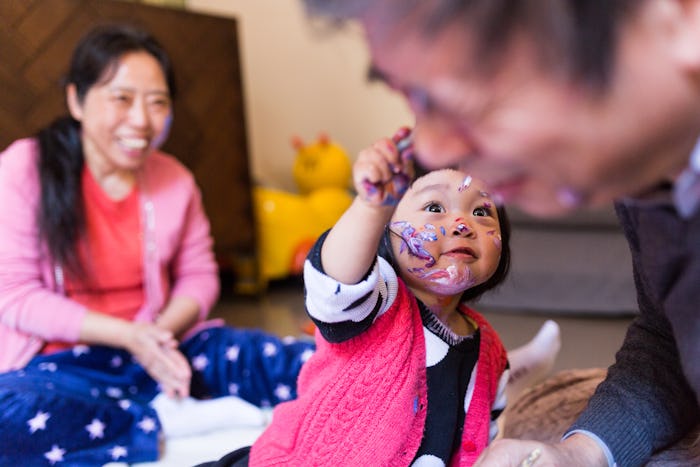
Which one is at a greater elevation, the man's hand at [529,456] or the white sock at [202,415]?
the man's hand at [529,456]

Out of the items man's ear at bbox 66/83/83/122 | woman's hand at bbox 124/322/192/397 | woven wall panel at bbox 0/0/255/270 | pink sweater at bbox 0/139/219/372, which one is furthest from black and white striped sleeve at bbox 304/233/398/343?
woven wall panel at bbox 0/0/255/270

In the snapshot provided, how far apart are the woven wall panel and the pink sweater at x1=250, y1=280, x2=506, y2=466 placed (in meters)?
0.92

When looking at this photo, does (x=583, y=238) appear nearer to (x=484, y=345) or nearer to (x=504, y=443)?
(x=484, y=345)

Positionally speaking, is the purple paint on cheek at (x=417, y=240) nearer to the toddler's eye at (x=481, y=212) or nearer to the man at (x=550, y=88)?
the toddler's eye at (x=481, y=212)

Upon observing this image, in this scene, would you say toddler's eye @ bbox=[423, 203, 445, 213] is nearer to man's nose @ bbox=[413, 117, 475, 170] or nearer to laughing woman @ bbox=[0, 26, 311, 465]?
man's nose @ bbox=[413, 117, 475, 170]

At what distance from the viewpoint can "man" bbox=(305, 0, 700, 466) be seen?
31 centimetres

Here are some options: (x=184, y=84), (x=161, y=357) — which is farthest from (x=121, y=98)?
(x=184, y=84)

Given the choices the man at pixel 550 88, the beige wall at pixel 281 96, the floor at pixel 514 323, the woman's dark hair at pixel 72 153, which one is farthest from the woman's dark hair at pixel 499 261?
the beige wall at pixel 281 96

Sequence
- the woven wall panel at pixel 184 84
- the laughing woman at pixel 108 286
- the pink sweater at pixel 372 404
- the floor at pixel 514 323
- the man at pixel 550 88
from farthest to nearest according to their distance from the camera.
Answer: the floor at pixel 514 323
the woven wall panel at pixel 184 84
the laughing woman at pixel 108 286
the pink sweater at pixel 372 404
the man at pixel 550 88

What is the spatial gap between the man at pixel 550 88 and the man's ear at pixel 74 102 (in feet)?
3.21

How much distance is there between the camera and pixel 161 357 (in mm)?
1111

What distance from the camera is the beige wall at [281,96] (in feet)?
8.19

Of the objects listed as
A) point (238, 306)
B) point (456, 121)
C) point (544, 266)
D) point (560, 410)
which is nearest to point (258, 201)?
point (238, 306)

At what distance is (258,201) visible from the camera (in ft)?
7.44
